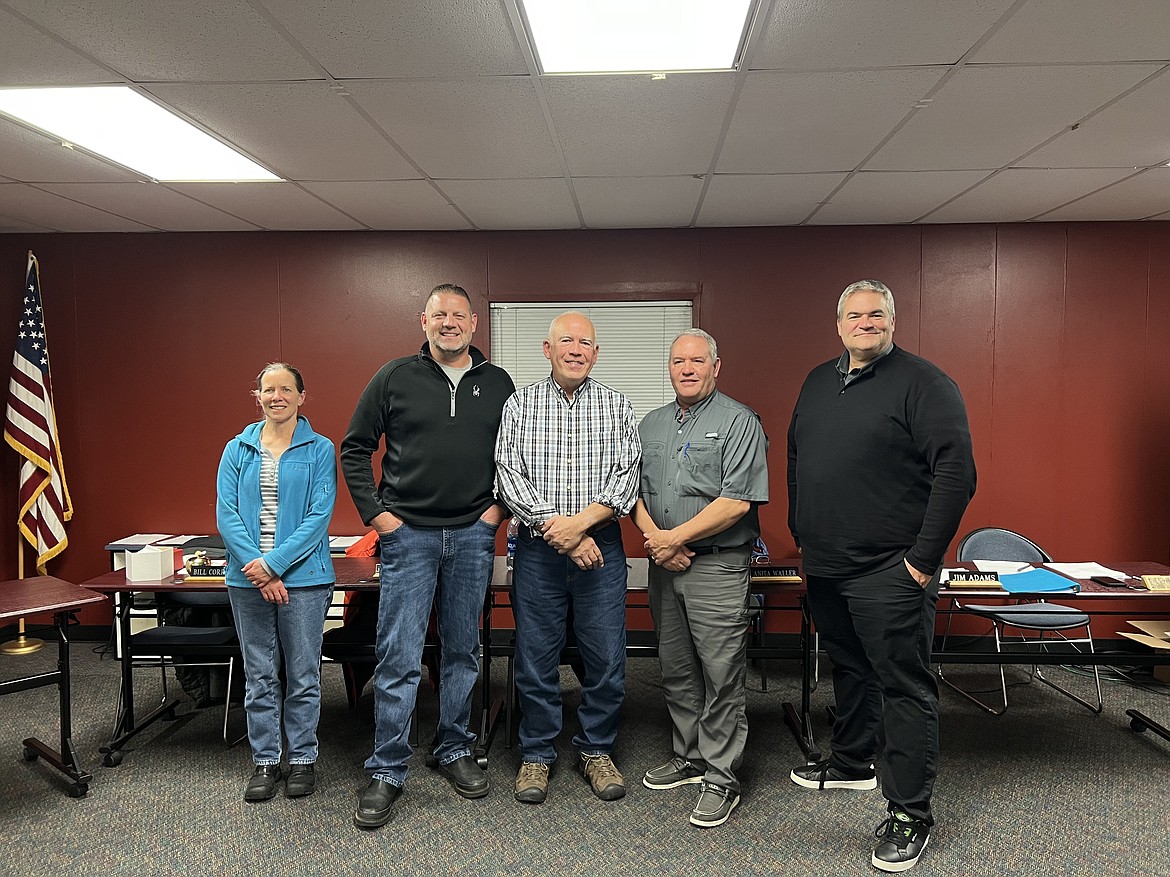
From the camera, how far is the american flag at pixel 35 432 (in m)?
5.01

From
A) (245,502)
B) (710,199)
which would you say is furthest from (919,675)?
(710,199)

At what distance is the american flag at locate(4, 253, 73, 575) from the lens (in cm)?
501

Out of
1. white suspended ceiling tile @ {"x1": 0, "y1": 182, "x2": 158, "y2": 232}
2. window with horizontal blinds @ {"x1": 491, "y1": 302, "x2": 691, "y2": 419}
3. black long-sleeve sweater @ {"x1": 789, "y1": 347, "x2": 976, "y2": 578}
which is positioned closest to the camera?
A: black long-sleeve sweater @ {"x1": 789, "y1": 347, "x2": 976, "y2": 578}

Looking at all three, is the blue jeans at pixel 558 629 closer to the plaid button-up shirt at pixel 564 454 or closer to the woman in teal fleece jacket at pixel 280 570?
the plaid button-up shirt at pixel 564 454

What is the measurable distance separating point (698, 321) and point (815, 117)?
2162 mm

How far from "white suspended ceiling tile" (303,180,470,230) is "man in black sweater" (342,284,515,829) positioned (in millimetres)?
1450

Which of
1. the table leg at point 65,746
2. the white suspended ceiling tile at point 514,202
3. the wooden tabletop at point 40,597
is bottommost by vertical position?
the table leg at point 65,746

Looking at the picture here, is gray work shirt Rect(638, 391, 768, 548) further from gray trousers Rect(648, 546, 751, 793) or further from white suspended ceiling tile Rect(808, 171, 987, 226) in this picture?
white suspended ceiling tile Rect(808, 171, 987, 226)

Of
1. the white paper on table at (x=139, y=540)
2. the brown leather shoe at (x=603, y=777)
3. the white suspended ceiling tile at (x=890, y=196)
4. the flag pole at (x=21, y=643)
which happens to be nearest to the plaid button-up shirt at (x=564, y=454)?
the brown leather shoe at (x=603, y=777)

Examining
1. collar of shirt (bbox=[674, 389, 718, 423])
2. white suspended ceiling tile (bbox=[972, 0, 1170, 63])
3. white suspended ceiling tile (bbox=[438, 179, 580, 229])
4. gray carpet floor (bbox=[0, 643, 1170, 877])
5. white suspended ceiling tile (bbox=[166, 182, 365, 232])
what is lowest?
gray carpet floor (bbox=[0, 643, 1170, 877])

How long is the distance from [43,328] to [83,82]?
299cm

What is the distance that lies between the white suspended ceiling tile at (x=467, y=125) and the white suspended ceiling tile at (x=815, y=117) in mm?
853

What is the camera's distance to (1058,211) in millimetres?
4734

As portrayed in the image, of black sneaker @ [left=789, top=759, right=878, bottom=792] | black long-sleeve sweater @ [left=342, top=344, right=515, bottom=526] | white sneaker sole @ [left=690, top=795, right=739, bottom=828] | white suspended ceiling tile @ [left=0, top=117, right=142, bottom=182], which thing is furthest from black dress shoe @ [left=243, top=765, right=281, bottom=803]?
white suspended ceiling tile @ [left=0, top=117, right=142, bottom=182]
